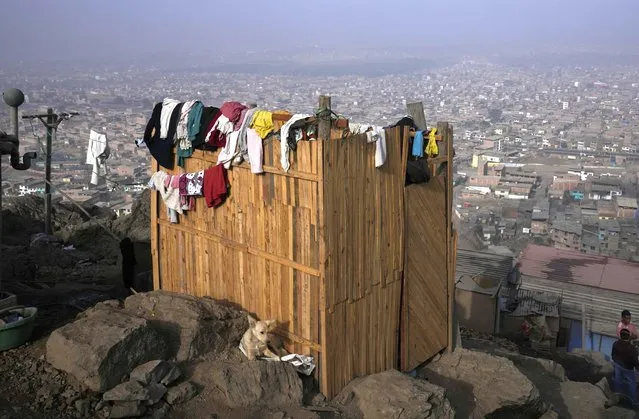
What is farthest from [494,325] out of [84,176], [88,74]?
[88,74]

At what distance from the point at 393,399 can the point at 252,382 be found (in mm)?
1381

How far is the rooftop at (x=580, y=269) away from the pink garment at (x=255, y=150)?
41.4ft

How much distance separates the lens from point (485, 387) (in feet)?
24.7

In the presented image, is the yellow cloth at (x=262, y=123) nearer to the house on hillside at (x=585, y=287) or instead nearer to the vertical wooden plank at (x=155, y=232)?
the vertical wooden plank at (x=155, y=232)

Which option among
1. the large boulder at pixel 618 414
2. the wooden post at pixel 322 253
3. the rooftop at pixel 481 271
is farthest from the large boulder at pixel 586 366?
the wooden post at pixel 322 253

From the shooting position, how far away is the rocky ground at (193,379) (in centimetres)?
578

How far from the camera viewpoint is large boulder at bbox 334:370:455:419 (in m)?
6.11

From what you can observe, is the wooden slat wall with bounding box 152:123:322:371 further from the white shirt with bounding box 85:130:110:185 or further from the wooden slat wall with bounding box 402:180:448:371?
the white shirt with bounding box 85:130:110:185

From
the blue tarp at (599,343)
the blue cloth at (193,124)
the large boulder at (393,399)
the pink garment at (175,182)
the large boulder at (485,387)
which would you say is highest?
the blue cloth at (193,124)

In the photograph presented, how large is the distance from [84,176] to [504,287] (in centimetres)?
1992

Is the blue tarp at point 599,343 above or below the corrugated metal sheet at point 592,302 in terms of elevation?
below

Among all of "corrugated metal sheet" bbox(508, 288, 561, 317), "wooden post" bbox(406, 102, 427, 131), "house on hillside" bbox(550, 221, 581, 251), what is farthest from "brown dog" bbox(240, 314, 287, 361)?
"house on hillside" bbox(550, 221, 581, 251)

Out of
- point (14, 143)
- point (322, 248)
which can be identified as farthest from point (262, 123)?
point (14, 143)

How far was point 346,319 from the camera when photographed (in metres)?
6.70
